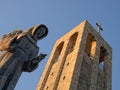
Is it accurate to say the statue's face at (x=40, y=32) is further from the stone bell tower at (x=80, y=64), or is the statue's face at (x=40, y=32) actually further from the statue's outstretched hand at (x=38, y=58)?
the stone bell tower at (x=80, y=64)

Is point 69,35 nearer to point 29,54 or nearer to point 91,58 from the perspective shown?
point 91,58

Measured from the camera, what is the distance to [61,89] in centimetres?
1611

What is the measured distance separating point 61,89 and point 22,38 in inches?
488

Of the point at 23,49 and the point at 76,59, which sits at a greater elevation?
the point at 76,59

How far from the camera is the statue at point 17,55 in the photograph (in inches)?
147

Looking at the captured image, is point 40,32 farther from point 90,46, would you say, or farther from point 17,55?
point 90,46

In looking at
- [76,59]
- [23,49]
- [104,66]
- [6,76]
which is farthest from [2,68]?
[104,66]

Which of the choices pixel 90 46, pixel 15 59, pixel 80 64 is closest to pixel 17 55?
pixel 15 59

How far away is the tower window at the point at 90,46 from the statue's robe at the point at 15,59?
662 inches

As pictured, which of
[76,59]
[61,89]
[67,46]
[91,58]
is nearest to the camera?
[61,89]

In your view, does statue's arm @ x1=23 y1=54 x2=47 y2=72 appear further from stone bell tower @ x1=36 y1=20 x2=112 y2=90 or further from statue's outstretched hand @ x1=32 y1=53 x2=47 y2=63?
stone bell tower @ x1=36 y1=20 x2=112 y2=90

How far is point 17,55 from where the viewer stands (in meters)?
3.91

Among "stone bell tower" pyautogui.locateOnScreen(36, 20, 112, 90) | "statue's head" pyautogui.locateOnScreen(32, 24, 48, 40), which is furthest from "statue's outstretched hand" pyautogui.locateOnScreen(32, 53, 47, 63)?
"stone bell tower" pyautogui.locateOnScreen(36, 20, 112, 90)

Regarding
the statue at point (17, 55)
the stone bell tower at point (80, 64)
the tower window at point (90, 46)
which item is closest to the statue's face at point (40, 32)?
the statue at point (17, 55)
